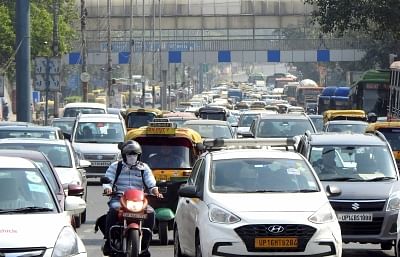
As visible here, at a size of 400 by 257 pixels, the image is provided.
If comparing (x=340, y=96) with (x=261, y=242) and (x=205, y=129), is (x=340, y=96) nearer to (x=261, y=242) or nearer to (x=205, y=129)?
(x=205, y=129)

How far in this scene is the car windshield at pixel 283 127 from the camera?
115ft

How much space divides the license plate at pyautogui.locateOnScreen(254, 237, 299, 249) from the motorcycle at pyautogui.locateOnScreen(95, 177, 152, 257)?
4.28 ft

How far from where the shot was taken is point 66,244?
1262 cm

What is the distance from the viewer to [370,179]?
63.3 feet

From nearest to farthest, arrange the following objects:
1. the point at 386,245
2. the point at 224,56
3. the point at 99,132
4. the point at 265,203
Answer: the point at 265,203, the point at 386,245, the point at 99,132, the point at 224,56

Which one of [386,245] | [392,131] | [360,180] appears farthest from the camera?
[392,131]

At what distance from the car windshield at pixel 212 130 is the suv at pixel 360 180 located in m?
13.8

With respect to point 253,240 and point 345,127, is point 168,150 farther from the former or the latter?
point 345,127

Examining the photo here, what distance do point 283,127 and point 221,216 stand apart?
20299mm

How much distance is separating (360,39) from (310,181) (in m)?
87.5

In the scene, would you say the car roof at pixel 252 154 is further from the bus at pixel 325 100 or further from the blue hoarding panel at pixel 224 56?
the blue hoarding panel at pixel 224 56

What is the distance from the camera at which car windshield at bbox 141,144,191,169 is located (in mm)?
22031

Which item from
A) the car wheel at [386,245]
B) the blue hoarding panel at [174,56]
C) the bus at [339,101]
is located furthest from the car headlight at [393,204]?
the blue hoarding panel at [174,56]

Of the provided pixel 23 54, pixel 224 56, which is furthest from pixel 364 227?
pixel 224 56
